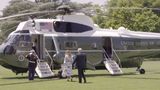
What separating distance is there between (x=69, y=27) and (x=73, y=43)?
1024 mm

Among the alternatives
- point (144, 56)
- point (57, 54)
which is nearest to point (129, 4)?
point (144, 56)

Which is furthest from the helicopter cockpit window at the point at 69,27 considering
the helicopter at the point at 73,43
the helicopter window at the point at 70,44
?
the helicopter window at the point at 70,44

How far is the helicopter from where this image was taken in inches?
1024

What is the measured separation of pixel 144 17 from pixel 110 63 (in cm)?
4389

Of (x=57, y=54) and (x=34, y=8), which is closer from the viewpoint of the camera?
(x=57, y=54)

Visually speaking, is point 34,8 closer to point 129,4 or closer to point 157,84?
point 129,4

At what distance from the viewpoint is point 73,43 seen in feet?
91.1

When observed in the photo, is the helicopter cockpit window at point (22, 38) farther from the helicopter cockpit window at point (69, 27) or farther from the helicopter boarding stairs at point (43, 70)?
the helicopter cockpit window at point (69, 27)

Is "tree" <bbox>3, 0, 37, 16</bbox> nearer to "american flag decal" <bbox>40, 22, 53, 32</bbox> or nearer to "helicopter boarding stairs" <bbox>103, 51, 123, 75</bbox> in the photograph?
"helicopter boarding stairs" <bbox>103, 51, 123, 75</bbox>

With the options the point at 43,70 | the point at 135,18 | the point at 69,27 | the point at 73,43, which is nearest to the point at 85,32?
the point at 73,43

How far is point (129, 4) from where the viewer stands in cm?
7388

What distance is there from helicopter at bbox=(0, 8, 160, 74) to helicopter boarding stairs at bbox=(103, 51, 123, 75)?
6 centimetres

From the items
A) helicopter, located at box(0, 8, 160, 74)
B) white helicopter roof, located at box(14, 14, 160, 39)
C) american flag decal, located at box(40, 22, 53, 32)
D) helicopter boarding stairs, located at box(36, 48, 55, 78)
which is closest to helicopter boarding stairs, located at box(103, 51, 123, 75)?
helicopter, located at box(0, 8, 160, 74)

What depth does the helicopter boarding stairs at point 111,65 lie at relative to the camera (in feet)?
92.0
